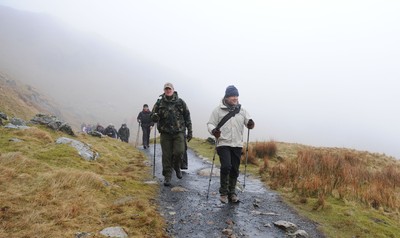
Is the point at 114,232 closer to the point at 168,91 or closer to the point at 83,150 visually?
the point at 168,91

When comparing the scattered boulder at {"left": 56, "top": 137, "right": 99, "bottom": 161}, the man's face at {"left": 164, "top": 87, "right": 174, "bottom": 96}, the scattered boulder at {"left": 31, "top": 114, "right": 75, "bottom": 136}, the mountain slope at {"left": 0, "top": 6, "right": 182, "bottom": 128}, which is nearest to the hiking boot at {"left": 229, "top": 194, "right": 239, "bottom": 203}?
the man's face at {"left": 164, "top": 87, "right": 174, "bottom": 96}

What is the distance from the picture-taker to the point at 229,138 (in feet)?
25.2

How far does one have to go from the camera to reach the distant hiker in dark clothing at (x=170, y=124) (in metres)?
9.38

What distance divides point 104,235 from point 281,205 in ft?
15.6

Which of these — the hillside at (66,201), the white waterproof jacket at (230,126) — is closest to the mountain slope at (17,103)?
the hillside at (66,201)

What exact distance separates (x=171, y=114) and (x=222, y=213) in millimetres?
3544

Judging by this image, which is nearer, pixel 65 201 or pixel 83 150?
pixel 65 201

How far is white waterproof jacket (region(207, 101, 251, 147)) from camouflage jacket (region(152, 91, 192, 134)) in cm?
173

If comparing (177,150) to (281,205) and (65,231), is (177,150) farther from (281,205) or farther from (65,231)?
(65,231)

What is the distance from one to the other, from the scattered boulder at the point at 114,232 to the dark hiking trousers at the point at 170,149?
4236mm

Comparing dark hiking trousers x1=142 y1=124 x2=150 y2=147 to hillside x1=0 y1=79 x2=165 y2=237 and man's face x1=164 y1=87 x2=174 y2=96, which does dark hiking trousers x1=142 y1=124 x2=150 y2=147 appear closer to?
hillside x1=0 y1=79 x2=165 y2=237

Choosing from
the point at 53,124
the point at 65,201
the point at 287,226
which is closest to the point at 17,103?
the point at 53,124

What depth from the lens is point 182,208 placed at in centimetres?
711

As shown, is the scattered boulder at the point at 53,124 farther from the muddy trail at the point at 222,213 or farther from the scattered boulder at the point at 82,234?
the scattered boulder at the point at 82,234
